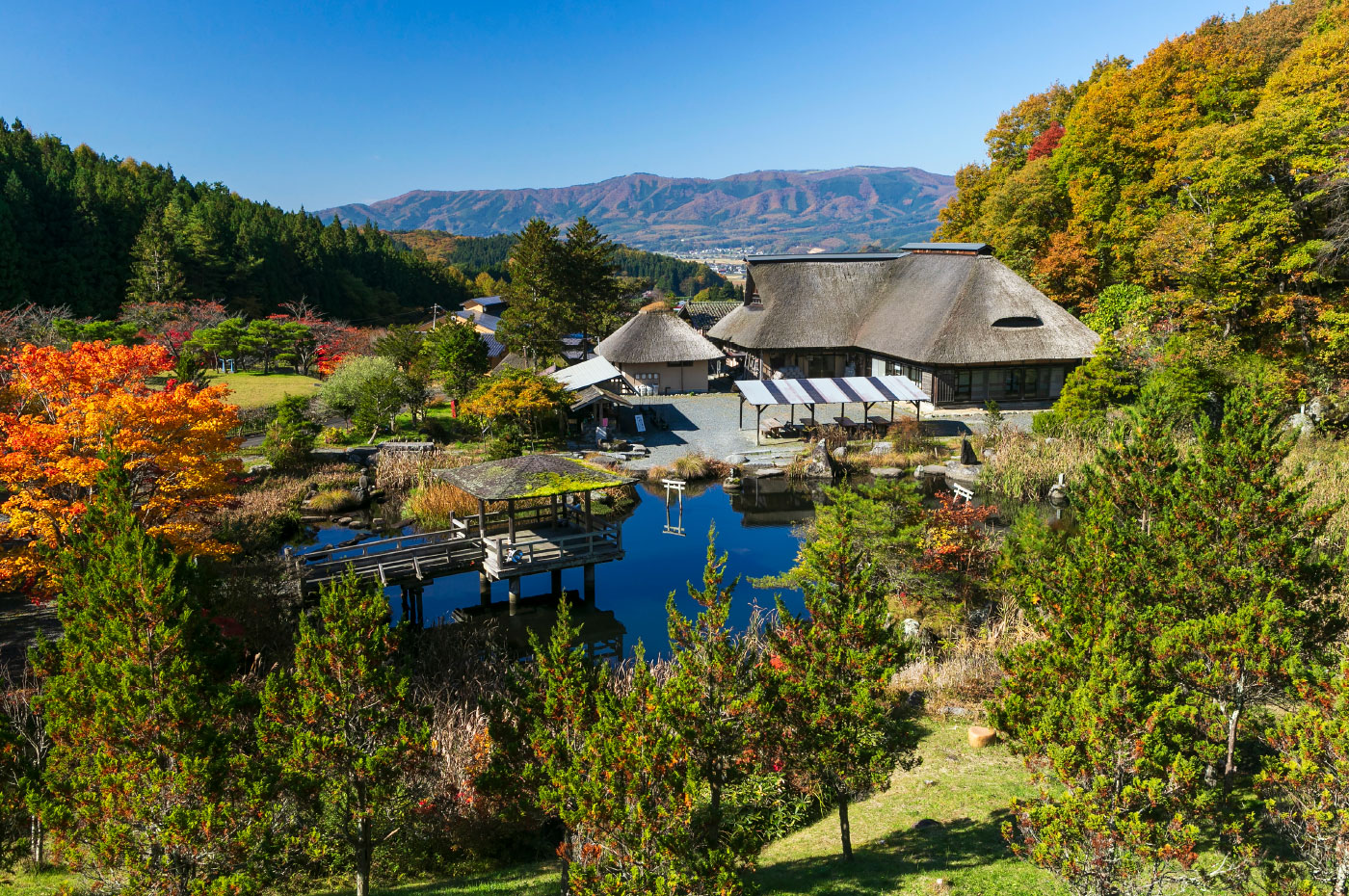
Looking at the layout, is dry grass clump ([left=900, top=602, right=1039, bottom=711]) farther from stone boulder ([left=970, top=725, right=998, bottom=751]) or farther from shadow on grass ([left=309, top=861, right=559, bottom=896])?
shadow on grass ([left=309, top=861, right=559, bottom=896])

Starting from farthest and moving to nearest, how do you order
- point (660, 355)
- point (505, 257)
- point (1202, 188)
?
point (505, 257) < point (660, 355) < point (1202, 188)

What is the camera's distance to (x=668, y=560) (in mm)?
20422

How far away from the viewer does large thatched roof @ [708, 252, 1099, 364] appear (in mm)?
33125

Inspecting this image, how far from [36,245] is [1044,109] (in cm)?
5937

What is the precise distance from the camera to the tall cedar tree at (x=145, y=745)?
6414mm

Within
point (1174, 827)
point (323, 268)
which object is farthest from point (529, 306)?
point (1174, 827)

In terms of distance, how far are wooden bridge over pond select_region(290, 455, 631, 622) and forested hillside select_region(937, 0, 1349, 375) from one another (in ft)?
72.2

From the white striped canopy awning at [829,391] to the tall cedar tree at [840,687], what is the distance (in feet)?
69.1

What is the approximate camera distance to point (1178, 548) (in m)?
8.98

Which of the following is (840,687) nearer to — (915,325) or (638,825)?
(638,825)

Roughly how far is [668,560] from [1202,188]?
23.7m

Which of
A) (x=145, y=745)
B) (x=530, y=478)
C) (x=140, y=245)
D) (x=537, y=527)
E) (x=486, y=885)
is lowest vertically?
(x=486, y=885)

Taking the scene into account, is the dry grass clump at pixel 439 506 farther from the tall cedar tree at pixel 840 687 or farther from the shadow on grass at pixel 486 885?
the tall cedar tree at pixel 840 687

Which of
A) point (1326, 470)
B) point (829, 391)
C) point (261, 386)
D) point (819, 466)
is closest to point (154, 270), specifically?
point (261, 386)
